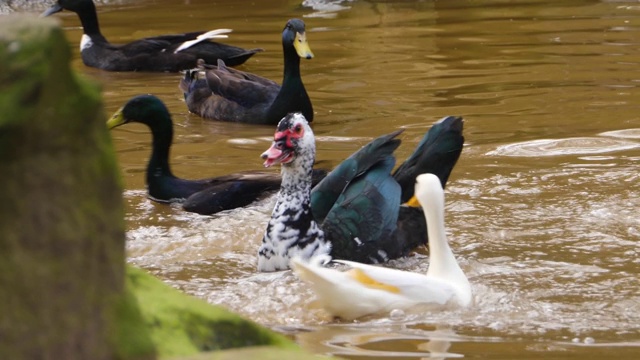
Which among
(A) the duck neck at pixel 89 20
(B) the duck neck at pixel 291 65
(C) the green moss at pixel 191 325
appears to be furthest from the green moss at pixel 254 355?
(A) the duck neck at pixel 89 20

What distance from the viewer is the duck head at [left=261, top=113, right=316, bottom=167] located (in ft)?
22.5

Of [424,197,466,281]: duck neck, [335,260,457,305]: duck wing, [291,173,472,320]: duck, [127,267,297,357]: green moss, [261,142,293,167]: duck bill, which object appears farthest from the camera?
[261,142,293,167]: duck bill

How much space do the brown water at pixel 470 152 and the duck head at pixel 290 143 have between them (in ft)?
2.17

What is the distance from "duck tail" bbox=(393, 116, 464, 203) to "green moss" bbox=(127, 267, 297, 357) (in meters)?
3.73

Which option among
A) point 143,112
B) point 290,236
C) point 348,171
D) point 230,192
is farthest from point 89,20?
point 290,236

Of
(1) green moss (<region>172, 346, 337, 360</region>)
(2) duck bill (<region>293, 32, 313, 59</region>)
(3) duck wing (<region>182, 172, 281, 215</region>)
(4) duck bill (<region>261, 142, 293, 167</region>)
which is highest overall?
(1) green moss (<region>172, 346, 337, 360</region>)

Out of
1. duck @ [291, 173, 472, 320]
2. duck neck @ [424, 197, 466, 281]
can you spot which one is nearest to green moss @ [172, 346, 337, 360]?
duck @ [291, 173, 472, 320]

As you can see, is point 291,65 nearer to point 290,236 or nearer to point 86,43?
point 86,43

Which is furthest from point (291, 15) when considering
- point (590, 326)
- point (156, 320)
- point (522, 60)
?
point (156, 320)

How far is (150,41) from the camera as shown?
44.9 feet

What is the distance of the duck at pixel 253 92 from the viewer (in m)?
10.8

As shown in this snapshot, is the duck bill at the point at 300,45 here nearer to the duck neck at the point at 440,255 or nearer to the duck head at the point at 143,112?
the duck head at the point at 143,112

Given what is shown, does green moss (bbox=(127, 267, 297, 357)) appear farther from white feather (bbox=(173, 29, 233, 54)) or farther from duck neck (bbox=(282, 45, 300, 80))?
white feather (bbox=(173, 29, 233, 54))

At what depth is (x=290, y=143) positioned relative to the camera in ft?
22.6
